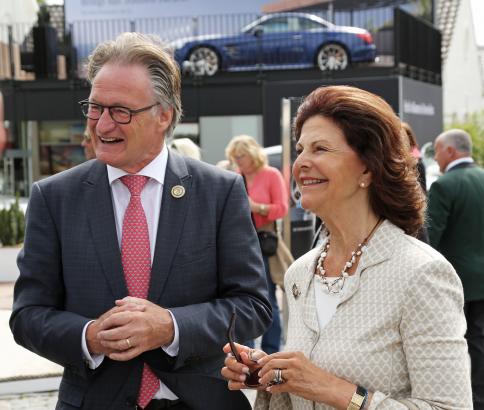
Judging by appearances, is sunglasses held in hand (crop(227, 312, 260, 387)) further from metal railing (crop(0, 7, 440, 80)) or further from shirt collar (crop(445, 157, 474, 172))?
metal railing (crop(0, 7, 440, 80))

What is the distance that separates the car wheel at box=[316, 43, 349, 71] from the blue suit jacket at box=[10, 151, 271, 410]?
790 inches

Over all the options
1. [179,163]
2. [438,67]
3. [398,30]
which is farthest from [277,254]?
[438,67]


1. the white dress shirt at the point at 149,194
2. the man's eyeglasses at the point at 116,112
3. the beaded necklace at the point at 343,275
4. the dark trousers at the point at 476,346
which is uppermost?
the man's eyeglasses at the point at 116,112

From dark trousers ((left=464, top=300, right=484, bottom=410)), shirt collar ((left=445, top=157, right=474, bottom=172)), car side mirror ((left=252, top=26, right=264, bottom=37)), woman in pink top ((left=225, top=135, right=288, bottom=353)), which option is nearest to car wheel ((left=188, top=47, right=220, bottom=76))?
car side mirror ((left=252, top=26, right=264, bottom=37))

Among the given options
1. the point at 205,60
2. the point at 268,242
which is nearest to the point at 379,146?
the point at 268,242

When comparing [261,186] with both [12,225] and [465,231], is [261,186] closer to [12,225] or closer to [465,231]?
[465,231]

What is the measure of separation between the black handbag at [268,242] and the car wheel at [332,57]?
15.5 meters

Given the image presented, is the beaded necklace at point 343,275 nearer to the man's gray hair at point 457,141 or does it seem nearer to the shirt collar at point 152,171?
the shirt collar at point 152,171

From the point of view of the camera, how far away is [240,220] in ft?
8.92

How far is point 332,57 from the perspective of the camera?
73.6 ft

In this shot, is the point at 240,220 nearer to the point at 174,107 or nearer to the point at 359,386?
the point at 174,107

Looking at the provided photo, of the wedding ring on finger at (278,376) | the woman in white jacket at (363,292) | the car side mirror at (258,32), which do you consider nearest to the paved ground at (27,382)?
the woman in white jacket at (363,292)

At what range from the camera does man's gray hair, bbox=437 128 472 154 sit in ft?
22.1

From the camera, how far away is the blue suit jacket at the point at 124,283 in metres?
2.53
